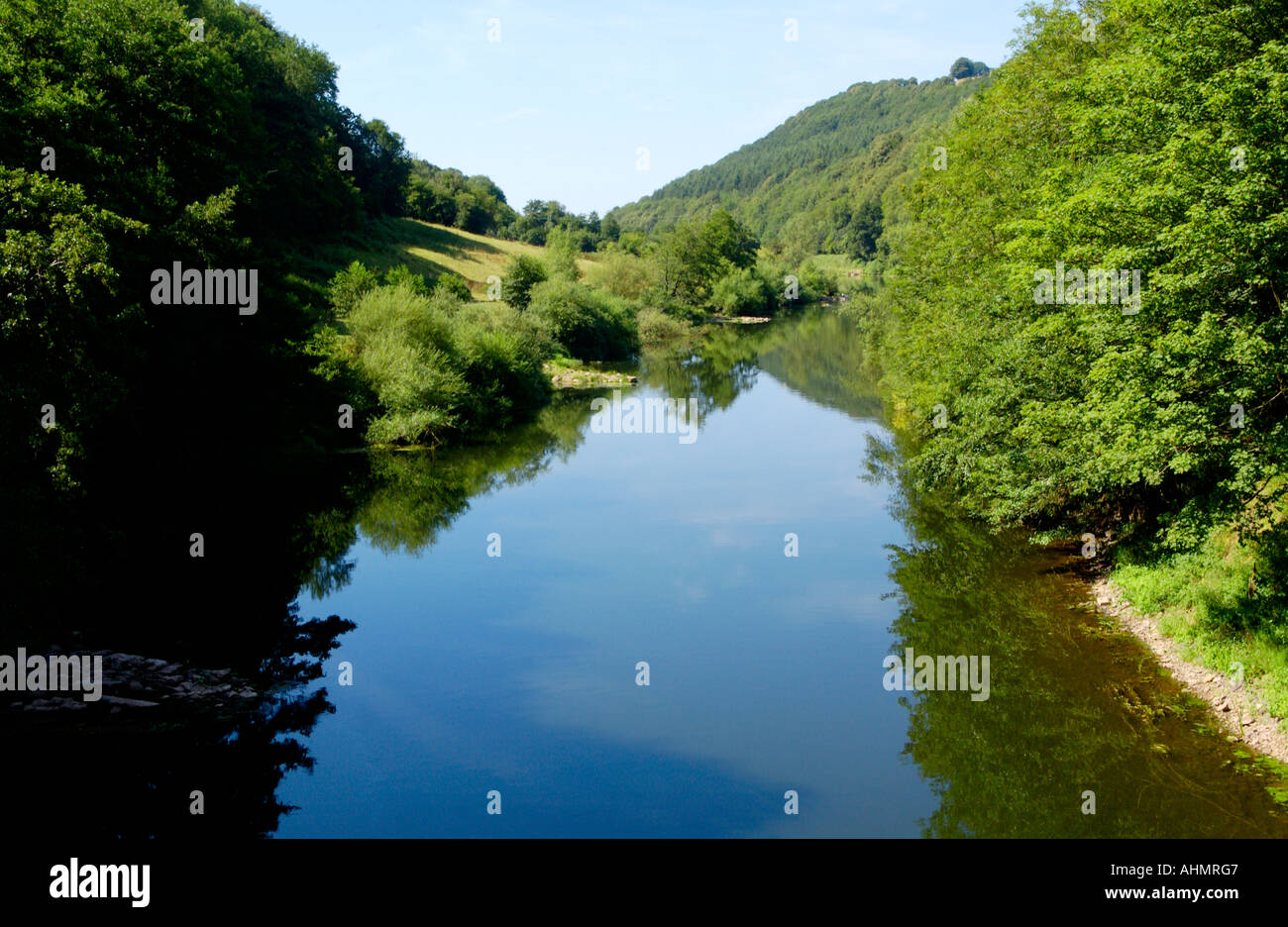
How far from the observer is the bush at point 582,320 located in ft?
193

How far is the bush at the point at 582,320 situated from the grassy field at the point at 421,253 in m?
8.28

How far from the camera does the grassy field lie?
64.6 meters

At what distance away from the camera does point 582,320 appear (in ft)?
197

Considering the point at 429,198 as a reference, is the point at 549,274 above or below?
below

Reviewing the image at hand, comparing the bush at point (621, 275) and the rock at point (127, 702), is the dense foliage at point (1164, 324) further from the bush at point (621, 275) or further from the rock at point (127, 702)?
the bush at point (621, 275)

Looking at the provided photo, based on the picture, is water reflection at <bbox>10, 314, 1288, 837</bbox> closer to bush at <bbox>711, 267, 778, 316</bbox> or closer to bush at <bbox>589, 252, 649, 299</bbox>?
bush at <bbox>589, 252, 649, 299</bbox>

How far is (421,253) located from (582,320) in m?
25.0

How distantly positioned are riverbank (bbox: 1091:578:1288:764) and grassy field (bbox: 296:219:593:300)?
172 ft

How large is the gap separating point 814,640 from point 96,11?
977 inches

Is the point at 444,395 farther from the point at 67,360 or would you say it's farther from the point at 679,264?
the point at 679,264

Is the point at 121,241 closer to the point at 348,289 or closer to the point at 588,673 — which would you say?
the point at 588,673

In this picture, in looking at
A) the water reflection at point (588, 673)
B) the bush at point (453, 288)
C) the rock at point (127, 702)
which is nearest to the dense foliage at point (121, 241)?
the water reflection at point (588, 673)
